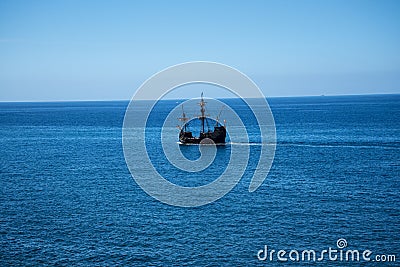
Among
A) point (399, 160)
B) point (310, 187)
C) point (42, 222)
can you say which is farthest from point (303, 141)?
point (42, 222)

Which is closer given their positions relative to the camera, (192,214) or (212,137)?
(192,214)

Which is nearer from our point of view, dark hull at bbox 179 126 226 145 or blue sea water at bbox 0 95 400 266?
blue sea water at bbox 0 95 400 266

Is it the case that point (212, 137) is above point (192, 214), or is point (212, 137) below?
above

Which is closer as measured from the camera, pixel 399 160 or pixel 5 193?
pixel 5 193

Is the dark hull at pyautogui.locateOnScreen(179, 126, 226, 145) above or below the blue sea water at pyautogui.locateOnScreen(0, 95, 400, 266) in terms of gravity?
above

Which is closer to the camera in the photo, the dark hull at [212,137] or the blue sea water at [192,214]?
the blue sea water at [192,214]

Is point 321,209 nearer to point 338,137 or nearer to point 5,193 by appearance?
point 5,193

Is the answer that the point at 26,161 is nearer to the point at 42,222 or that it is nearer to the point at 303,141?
the point at 42,222

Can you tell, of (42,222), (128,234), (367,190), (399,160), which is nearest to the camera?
(128,234)

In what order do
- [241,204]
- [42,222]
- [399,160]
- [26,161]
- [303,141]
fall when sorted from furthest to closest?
[303,141] < [26,161] < [399,160] < [241,204] < [42,222]

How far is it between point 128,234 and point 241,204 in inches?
687

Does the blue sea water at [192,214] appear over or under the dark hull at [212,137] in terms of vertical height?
under

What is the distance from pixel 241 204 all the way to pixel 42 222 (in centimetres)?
2587

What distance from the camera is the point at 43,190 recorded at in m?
74.1
